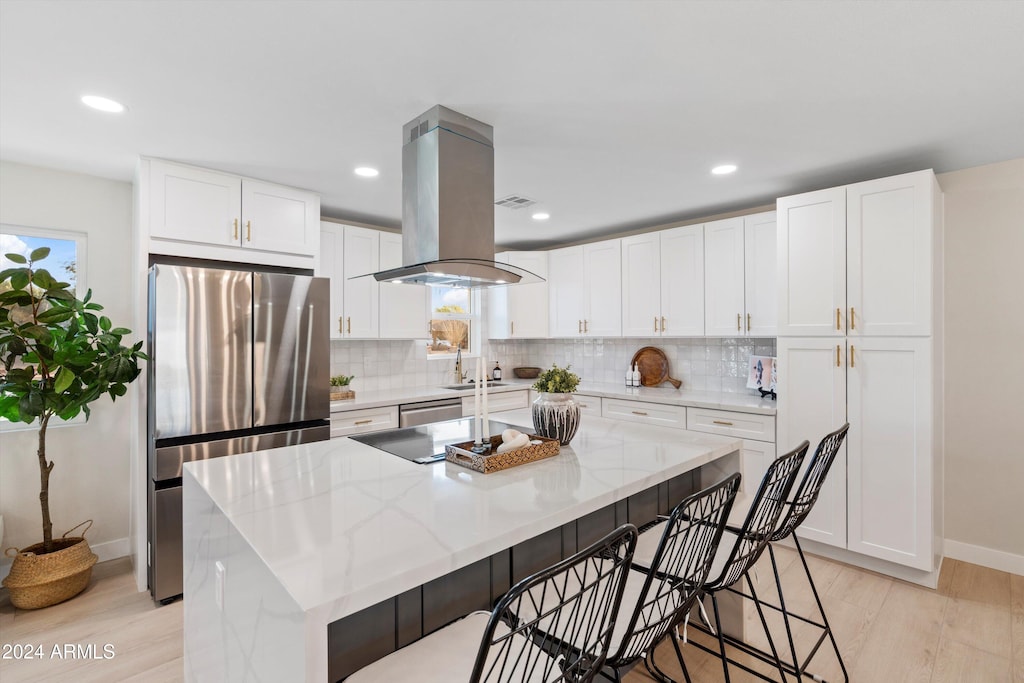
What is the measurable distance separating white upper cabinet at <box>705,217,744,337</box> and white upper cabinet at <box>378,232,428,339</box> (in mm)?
2310

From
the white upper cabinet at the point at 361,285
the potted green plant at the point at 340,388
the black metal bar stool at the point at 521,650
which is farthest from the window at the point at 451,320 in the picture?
the black metal bar stool at the point at 521,650

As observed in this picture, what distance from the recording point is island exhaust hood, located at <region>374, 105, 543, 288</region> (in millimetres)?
2055

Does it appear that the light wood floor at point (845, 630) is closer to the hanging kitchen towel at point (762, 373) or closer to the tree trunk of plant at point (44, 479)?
the tree trunk of plant at point (44, 479)

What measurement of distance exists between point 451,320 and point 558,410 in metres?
2.92

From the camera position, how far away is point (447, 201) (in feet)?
6.78

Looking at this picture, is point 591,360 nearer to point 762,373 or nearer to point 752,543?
point 762,373

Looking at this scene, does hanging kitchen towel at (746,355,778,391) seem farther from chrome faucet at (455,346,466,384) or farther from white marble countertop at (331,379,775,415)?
chrome faucet at (455,346,466,384)

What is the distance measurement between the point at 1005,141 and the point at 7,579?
5.54 m

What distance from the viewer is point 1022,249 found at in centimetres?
278

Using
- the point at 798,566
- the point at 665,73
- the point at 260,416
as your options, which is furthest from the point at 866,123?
the point at 260,416

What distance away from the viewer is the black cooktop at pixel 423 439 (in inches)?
72.6

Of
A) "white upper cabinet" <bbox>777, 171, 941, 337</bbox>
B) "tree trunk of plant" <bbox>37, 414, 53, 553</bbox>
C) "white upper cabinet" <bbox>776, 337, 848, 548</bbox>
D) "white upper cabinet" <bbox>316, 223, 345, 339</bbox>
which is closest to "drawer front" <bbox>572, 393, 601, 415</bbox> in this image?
"white upper cabinet" <bbox>776, 337, 848, 548</bbox>

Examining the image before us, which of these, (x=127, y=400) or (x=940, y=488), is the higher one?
(x=127, y=400)

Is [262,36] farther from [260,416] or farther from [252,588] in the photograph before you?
[260,416]
